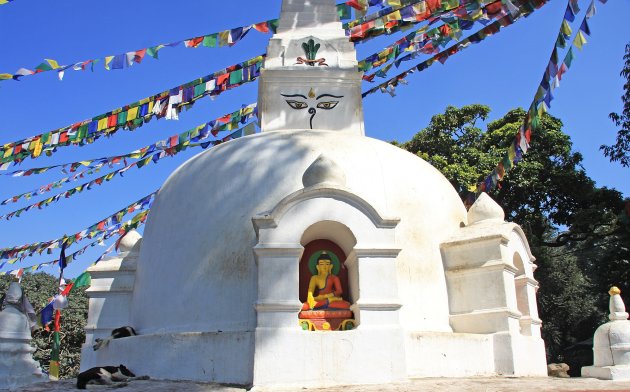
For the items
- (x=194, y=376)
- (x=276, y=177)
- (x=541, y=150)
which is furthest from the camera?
(x=541, y=150)

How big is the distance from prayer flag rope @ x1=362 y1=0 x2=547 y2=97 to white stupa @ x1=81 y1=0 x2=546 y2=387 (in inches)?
116

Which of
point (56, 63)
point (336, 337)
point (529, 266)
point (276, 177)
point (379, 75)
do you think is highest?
point (379, 75)

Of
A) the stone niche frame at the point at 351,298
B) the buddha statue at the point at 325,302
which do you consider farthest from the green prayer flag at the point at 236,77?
the buddha statue at the point at 325,302

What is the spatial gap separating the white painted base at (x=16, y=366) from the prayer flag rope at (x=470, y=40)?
8.48 meters

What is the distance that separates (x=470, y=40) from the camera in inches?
418

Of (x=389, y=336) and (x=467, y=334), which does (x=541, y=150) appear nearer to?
(x=467, y=334)

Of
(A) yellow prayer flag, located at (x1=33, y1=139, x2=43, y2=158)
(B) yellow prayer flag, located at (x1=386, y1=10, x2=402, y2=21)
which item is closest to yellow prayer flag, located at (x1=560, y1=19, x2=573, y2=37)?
(B) yellow prayer flag, located at (x1=386, y1=10, x2=402, y2=21)

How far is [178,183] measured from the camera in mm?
9258

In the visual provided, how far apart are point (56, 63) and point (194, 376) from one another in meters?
6.21

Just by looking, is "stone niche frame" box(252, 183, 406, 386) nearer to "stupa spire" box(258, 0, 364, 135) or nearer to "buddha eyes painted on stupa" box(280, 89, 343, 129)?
"stupa spire" box(258, 0, 364, 135)

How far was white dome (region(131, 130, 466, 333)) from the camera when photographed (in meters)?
7.70

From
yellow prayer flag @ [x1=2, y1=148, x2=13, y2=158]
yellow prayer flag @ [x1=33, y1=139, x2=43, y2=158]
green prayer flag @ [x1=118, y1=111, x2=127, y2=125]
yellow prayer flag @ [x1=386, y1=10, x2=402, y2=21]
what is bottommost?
yellow prayer flag @ [x1=2, y1=148, x2=13, y2=158]

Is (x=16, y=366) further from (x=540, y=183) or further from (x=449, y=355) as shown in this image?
(x=540, y=183)

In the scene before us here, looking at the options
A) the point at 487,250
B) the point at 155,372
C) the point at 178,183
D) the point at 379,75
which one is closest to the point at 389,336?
the point at 487,250
